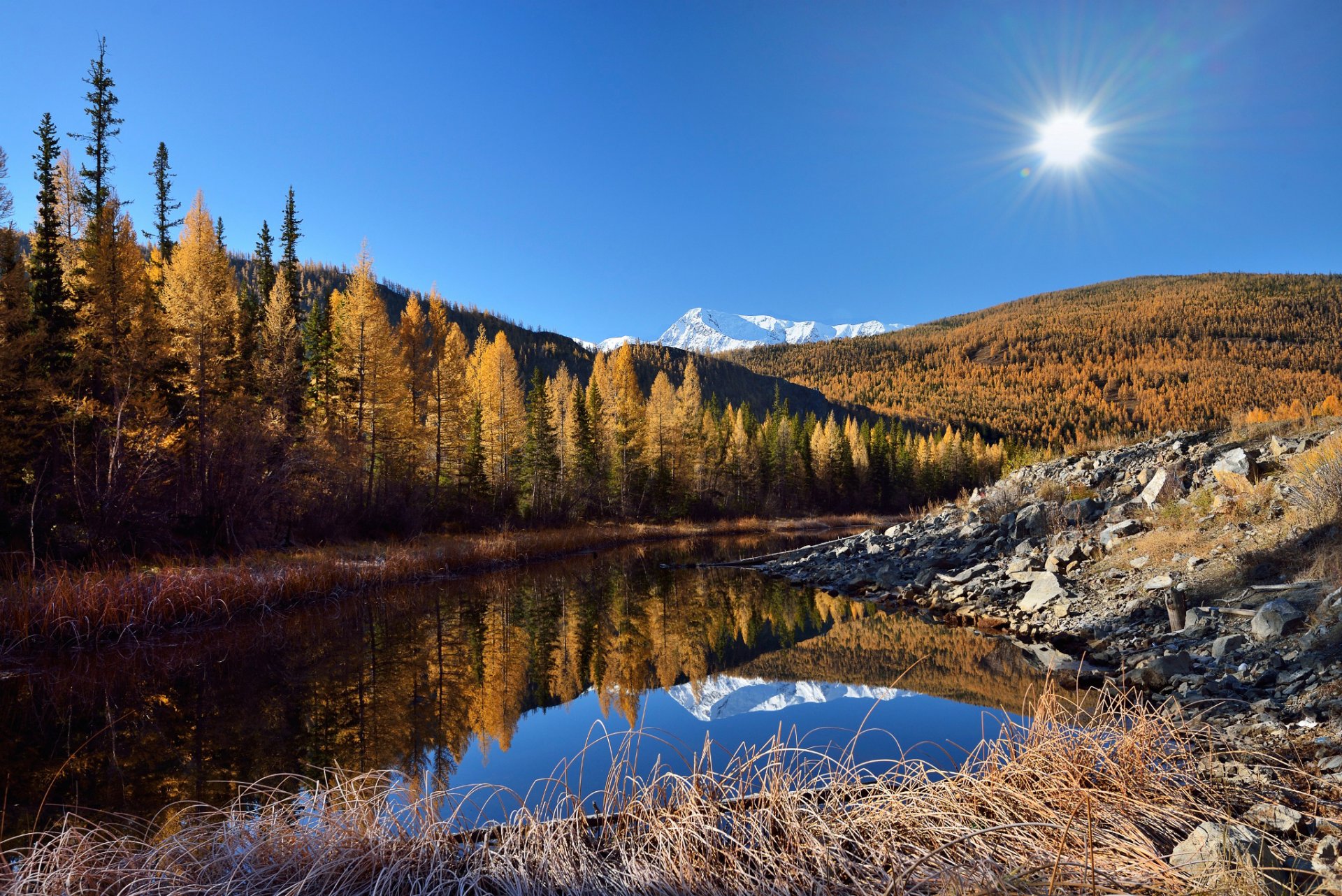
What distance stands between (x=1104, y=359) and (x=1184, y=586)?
5511 inches

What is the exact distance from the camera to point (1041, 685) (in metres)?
8.09

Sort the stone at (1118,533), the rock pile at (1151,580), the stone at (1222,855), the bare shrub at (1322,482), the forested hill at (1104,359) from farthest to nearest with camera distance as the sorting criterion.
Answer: the forested hill at (1104,359)
the stone at (1118,533)
the bare shrub at (1322,482)
the rock pile at (1151,580)
the stone at (1222,855)

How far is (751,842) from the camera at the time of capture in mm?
3141

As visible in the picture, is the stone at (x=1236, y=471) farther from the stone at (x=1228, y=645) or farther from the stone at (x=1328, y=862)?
the stone at (x=1328, y=862)

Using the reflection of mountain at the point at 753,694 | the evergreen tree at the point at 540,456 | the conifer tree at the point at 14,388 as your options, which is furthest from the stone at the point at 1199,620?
the evergreen tree at the point at 540,456

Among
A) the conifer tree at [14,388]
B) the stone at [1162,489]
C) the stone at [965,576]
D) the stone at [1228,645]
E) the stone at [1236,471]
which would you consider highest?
the conifer tree at [14,388]

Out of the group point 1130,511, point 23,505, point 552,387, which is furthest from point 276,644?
point 552,387

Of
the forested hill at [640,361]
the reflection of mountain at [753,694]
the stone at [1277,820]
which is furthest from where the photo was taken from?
the forested hill at [640,361]

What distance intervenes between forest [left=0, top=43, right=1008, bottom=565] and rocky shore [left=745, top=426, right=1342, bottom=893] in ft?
54.8

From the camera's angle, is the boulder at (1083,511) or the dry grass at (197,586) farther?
the boulder at (1083,511)

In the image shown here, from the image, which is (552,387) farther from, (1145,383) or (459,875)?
(1145,383)

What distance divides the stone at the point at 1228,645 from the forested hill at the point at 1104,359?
82877 mm

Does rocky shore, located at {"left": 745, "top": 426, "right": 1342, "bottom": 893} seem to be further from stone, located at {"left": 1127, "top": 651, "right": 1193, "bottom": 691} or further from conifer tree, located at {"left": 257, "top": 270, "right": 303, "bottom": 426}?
conifer tree, located at {"left": 257, "top": 270, "right": 303, "bottom": 426}

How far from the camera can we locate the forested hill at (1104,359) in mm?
96250
